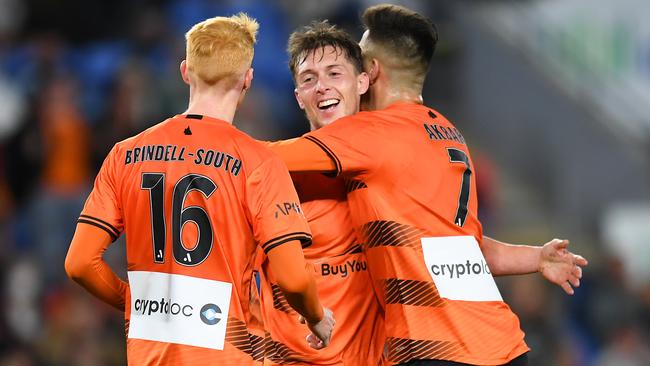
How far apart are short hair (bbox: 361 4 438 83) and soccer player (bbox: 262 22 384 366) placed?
20 centimetres

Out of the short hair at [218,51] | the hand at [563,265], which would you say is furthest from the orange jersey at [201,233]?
the hand at [563,265]

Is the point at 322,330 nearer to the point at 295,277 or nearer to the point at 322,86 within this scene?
the point at 295,277

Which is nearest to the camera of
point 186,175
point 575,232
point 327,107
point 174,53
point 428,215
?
point 186,175

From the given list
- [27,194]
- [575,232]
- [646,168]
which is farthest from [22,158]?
[646,168]

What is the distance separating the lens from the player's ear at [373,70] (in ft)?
20.3

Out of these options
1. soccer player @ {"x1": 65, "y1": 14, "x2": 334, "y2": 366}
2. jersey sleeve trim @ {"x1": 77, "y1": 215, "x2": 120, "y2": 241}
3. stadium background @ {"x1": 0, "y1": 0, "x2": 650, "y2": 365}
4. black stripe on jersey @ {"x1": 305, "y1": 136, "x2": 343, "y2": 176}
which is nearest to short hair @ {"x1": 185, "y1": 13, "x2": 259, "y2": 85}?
soccer player @ {"x1": 65, "y1": 14, "x2": 334, "y2": 366}

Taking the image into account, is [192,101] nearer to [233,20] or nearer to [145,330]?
[233,20]

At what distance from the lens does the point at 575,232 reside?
13.6 m

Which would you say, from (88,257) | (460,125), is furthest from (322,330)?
(460,125)

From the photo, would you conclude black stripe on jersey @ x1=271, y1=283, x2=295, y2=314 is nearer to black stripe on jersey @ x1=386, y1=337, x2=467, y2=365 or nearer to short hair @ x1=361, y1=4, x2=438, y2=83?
black stripe on jersey @ x1=386, y1=337, x2=467, y2=365

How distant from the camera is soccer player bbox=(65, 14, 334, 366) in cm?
520

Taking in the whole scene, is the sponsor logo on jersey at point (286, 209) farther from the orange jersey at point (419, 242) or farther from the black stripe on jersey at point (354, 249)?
the black stripe on jersey at point (354, 249)

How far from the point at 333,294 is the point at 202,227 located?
37.4 inches

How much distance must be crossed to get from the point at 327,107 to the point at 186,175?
1.15 metres
